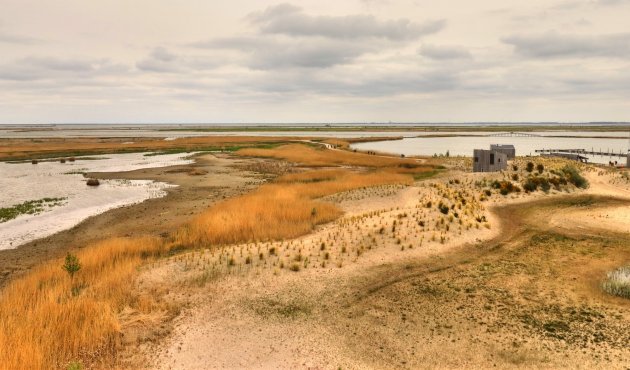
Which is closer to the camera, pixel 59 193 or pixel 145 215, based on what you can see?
pixel 145 215

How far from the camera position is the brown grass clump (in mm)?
9023

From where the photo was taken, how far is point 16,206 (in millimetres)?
29156

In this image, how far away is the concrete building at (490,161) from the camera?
38.5 meters

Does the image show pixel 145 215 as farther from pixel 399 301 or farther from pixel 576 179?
pixel 576 179

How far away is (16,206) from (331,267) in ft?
88.5

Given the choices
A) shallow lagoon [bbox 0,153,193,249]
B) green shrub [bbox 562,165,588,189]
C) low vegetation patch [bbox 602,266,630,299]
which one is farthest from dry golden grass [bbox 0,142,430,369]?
green shrub [bbox 562,165,588,189]

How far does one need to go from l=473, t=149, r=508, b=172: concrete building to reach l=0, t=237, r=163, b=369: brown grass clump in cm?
3450

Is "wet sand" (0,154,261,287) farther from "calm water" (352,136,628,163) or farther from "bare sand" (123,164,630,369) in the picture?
"calm water" (352,136,628,163)

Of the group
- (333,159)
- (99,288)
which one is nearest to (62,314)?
(99,288)

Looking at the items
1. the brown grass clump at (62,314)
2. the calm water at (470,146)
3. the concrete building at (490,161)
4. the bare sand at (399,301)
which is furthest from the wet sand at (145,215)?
the calm water at (470,146)

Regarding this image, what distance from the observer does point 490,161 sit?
3897 cm

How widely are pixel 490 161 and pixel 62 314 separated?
3809 centimetres

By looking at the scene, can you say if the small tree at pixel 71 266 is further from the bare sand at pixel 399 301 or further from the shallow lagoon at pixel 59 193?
the shallow lagoon at pixel 59 193

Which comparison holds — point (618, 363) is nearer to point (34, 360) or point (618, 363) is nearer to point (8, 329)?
point (34, 360)
